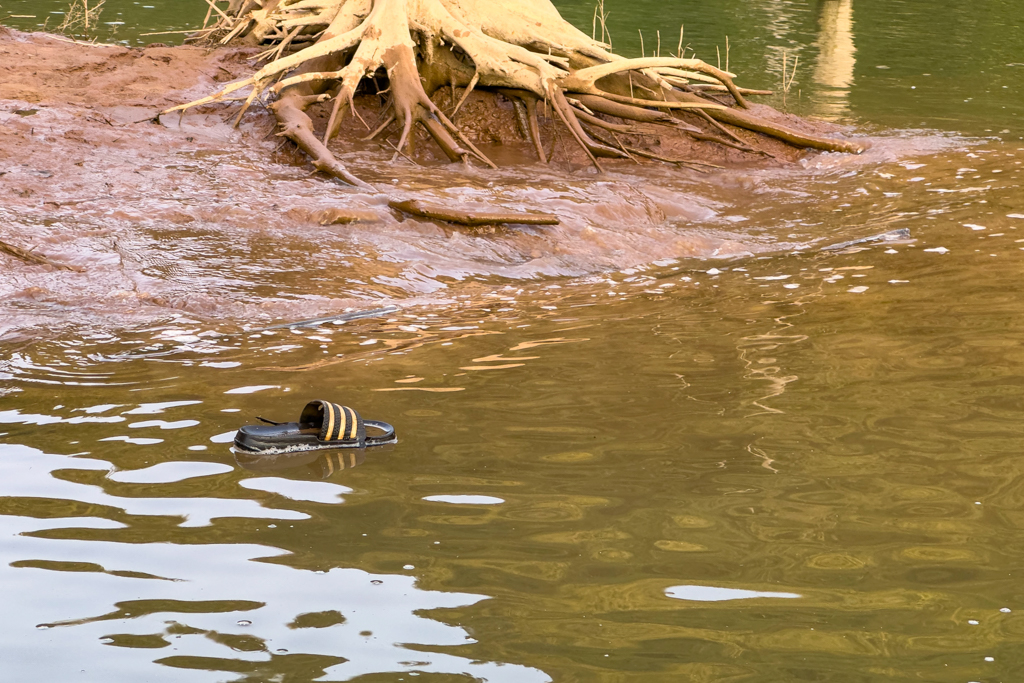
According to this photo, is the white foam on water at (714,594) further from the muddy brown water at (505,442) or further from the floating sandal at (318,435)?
the floating sandal at (318,435)

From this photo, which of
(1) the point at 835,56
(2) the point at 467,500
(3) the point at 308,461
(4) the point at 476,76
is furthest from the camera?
(1) the point at 835,56

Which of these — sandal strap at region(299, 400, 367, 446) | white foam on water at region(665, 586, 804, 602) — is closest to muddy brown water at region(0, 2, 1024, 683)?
white foam on water at region(665, 586, 804, 602)

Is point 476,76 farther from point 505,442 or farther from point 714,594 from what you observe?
point 714,594

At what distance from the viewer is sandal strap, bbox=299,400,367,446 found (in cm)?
374

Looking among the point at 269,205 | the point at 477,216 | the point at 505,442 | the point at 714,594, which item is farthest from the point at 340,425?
the point at 269,205

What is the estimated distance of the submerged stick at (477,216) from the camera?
6930 millimetres

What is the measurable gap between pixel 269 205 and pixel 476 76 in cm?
324

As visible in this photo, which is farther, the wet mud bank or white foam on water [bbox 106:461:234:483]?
the wet mud bank

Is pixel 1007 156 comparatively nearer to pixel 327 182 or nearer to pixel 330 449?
pixel 327 182

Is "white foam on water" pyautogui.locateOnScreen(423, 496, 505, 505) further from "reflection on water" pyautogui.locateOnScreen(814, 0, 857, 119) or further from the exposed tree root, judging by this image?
"reflection on water" pyautogui.locateOnScreen(814, 0, 857, 119)

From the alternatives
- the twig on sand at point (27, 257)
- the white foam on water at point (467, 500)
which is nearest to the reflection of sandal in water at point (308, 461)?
the white foam on water at point (467, 500)

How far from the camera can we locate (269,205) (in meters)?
7.05

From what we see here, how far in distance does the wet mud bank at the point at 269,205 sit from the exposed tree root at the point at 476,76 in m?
0.21

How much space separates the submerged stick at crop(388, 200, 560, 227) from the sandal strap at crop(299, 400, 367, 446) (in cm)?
330
